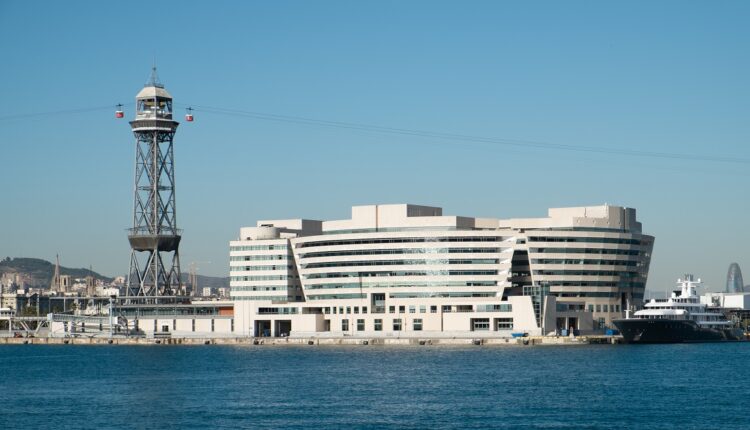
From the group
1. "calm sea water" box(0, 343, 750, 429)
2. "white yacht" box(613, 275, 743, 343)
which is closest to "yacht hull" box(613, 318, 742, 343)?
"white yacht" box(613, 275, 743, 343)

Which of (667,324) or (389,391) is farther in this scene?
(667,324)

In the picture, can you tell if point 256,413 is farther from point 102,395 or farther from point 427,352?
point 427,352

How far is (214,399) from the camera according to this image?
99.9 meters

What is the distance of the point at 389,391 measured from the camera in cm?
10644

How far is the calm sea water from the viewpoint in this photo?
85625mm

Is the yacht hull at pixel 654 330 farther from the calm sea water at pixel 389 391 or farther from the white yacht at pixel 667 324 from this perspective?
the calm sea water at pixel 389 391

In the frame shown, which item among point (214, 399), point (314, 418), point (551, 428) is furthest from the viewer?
→ point (214, 399)

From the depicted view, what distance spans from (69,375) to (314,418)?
5426 centimetres

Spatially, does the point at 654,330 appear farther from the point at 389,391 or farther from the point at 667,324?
the point at 389,391

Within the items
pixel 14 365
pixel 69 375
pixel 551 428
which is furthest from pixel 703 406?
pixel 14 365

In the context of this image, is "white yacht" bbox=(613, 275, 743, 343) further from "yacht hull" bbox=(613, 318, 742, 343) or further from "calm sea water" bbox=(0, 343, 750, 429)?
"calm sea water" bbox=(0, 343, 750, 429)

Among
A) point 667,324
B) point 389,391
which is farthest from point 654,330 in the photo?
point 389,391

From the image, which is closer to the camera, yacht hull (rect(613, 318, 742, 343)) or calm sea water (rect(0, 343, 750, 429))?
calm sea water (rect(0, 343, 750, 429))

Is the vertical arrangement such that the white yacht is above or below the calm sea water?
above
